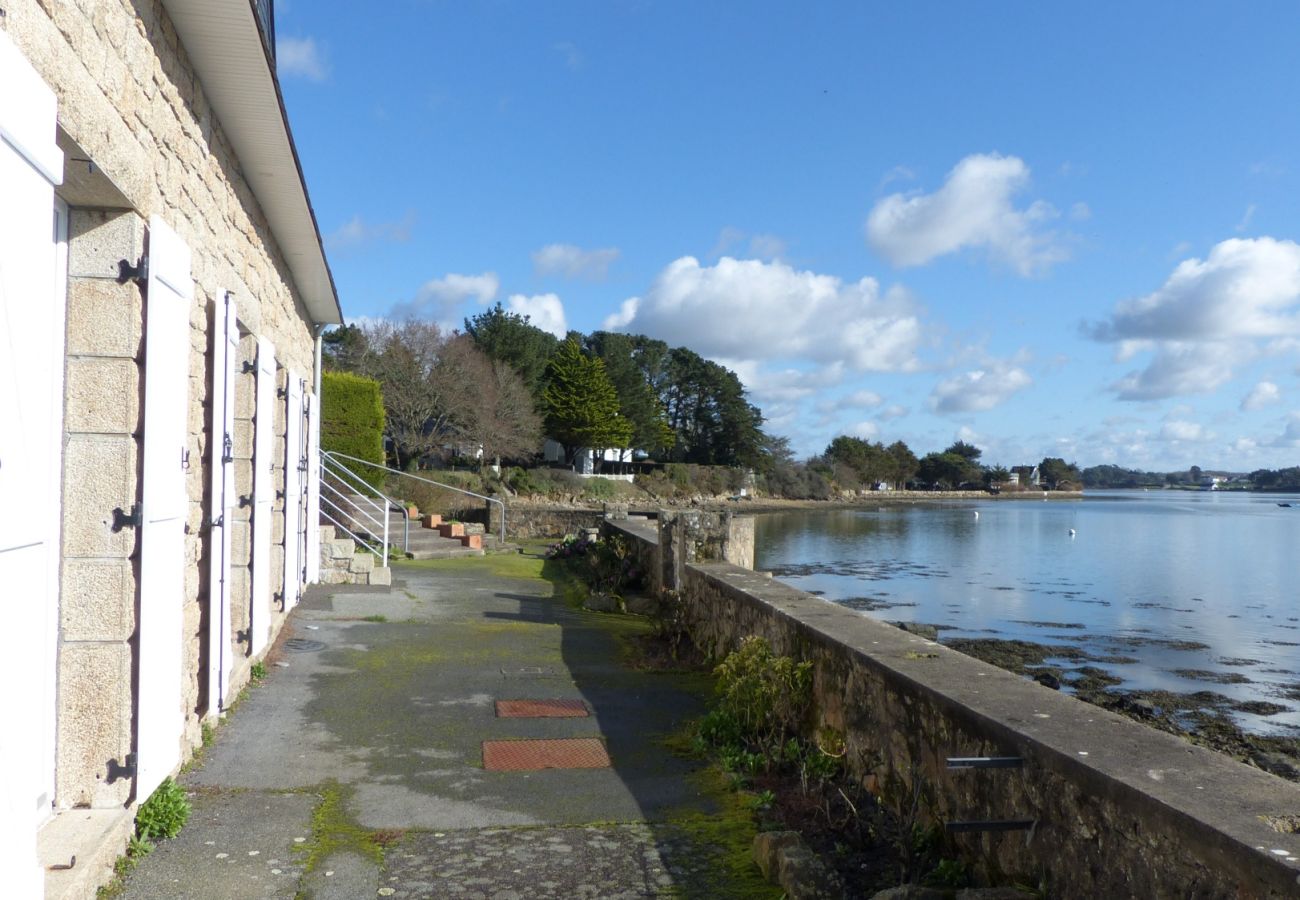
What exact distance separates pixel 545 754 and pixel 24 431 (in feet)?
10.8

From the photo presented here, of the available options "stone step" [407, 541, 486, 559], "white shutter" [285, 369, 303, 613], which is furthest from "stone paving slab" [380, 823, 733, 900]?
"stone step" [407, 541, 486, 559]

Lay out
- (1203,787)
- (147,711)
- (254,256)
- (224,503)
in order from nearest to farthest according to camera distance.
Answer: (1203,787)
(147,711)
(224,503)
(254,256)

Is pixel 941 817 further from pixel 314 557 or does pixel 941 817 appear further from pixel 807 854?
pixel 314 557

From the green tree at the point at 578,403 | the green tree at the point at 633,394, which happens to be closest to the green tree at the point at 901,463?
the green tree at the point at 633,394

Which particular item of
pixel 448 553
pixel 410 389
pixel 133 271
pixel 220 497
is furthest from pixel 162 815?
pixel 410 389

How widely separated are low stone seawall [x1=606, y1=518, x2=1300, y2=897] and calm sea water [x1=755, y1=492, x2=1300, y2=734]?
34.4 ft

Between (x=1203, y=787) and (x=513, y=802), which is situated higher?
(x=1203, y=787)

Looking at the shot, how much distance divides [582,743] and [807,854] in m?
2.24

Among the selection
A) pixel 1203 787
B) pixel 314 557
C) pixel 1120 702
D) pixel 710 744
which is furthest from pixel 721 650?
pixel 1120 702

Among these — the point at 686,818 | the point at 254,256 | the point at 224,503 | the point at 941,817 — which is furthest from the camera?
the point at 254,256

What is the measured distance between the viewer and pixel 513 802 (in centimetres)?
468

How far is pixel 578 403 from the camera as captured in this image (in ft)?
187

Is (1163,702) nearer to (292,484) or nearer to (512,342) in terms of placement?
(292,484)

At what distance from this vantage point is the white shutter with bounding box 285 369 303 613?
8.99 meters
